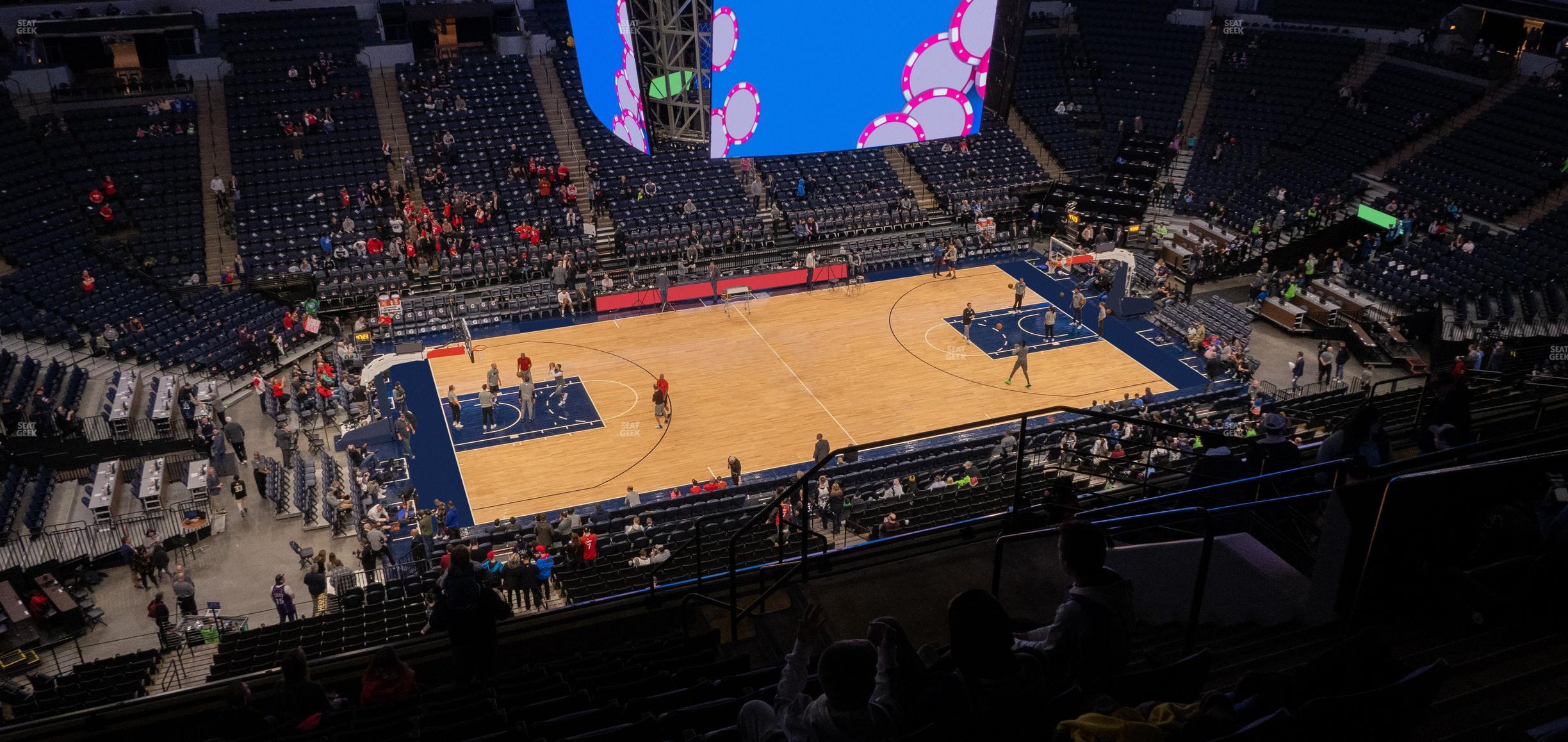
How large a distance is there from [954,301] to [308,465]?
19164mm

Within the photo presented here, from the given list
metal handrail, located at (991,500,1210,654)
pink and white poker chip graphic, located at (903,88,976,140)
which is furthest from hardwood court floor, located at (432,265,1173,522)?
metal handrail, located at (991,500,1210,654)

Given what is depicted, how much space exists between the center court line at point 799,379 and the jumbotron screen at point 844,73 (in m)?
12.4

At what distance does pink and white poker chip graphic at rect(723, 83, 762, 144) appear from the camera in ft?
43.9

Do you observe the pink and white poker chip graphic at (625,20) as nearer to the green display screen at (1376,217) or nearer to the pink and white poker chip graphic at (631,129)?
the pink and white poker chip graphic at (631,129)

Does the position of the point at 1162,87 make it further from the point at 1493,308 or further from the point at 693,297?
the point at 693,297

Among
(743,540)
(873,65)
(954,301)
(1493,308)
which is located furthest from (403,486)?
(1493,308)

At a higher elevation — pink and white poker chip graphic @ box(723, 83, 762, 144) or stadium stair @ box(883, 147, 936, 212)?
pink and white poker chip graphic @ box(723, 83, 762, 144)

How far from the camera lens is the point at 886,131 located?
1466 centimetres

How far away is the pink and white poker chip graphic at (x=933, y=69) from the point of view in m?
14.5

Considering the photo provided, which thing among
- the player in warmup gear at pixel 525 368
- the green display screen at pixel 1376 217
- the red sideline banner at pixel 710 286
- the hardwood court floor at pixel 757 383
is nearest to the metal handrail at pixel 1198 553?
the hardwood court floor at pixel 757 383

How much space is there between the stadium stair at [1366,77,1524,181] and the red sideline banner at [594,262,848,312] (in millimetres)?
19028

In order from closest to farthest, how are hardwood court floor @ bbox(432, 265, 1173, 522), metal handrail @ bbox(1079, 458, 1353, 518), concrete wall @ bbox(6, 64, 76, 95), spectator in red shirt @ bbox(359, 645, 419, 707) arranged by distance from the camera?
metal handrail @ bbox(1079, 458, 1353, 518) → spectator in red shirt @ bbox(359, 645, 419, 707) → hardwood court floor @ bbox(432, 265, 1173, 522) → concrete wall @ bbox(6, 64, 76, 95)

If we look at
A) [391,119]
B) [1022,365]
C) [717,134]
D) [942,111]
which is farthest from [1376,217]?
[391,119]

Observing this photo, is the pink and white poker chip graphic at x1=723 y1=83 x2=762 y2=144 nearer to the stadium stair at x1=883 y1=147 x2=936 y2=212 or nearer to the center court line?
the center court line
